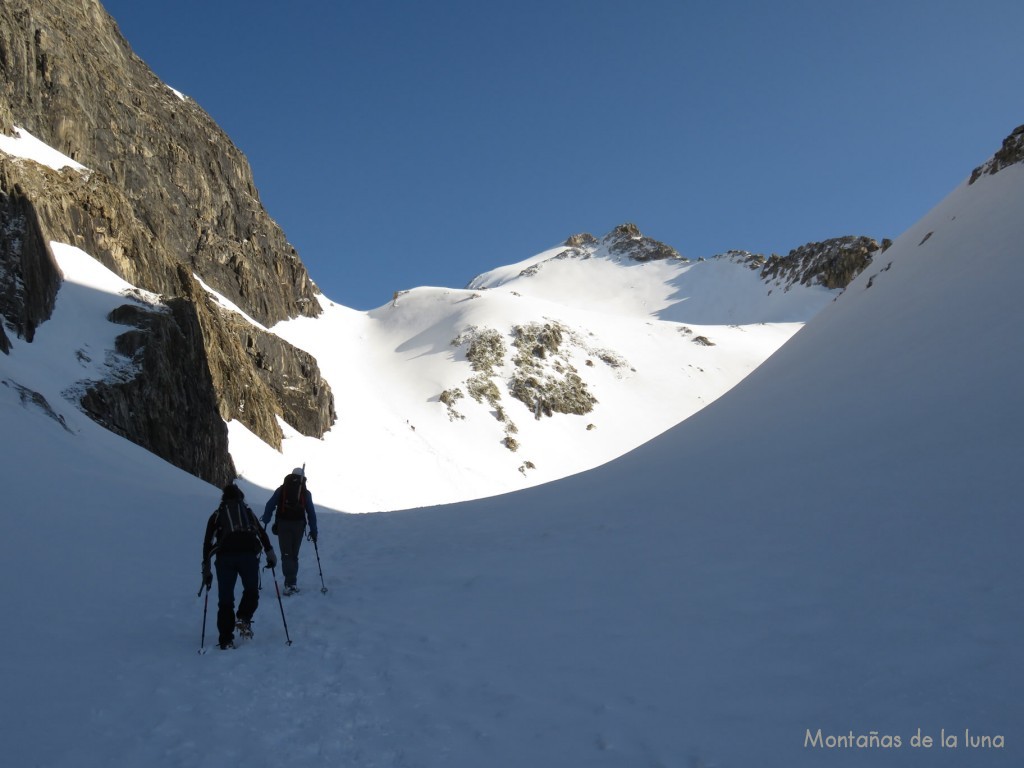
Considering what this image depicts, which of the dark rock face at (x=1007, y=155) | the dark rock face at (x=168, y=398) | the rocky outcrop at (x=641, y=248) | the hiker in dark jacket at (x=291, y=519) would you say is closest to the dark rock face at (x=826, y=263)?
the rocky outcrop at (x=641, y=248)

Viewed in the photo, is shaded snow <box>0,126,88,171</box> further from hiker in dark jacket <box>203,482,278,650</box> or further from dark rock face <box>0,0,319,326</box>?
hiker in dark jacket <box>203,482,278,650</box>

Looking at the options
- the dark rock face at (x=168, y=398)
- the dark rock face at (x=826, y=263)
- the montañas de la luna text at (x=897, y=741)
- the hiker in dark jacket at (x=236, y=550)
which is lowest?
the montañas de la luna text at (x=897, y=741)

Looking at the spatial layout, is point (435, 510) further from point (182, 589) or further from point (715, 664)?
point (715, 664)

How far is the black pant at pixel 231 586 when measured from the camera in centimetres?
746

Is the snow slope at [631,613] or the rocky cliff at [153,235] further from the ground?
the rocky cliff at [153,235]

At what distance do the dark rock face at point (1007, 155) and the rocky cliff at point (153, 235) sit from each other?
29.7 meters

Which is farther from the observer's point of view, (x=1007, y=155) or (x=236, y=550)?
(x=1007, y=155)

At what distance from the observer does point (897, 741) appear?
443 centimetres

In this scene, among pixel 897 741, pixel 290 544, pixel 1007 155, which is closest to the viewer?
pixel 897 741

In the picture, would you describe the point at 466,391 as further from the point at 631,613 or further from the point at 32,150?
the point at 631,613

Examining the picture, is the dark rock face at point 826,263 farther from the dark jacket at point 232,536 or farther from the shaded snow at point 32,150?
the dark jacket at point 232,536

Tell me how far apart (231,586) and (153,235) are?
127ft

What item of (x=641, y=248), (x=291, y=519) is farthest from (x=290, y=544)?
(x=641, y=248)

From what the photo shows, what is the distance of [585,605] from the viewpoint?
26.7ft
